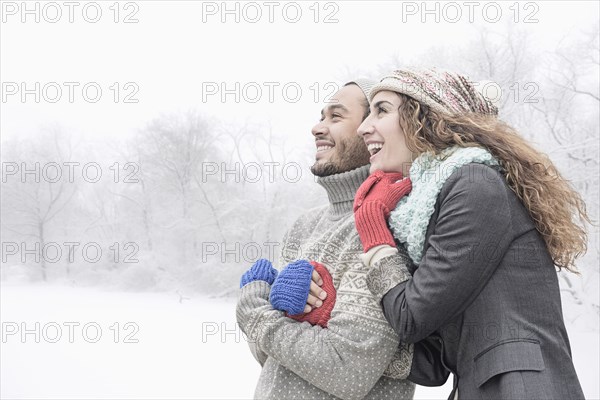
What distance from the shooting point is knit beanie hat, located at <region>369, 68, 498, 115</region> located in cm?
142

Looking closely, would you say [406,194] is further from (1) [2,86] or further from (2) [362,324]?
(1) [2,86]

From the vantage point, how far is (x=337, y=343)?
138 cm

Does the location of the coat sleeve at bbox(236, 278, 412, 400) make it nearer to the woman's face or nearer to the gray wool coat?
the gray wool coat

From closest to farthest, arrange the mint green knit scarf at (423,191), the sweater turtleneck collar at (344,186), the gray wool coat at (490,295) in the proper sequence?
the gray wool coat at (490,295) → the mint green knit scarf at (423,191) → the sweater turtleneck collar at (344,186)

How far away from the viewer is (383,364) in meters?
1.37

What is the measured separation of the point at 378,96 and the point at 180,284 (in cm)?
1267

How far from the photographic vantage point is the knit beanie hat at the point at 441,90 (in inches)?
55.9

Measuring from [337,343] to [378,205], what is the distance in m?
0.35

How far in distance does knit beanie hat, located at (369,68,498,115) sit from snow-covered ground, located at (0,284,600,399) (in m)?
2.36

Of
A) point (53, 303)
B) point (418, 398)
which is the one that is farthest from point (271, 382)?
point (53, 303)

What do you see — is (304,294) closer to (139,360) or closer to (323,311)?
(323,311)

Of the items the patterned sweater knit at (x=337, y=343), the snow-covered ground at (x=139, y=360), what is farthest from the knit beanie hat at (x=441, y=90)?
the snow-covered ground at (x=139, y=360)

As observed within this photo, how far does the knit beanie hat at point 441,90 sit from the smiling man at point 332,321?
0.34m

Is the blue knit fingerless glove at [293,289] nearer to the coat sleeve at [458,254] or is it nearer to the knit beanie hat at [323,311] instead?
the knit beanie hat at [323,311]
